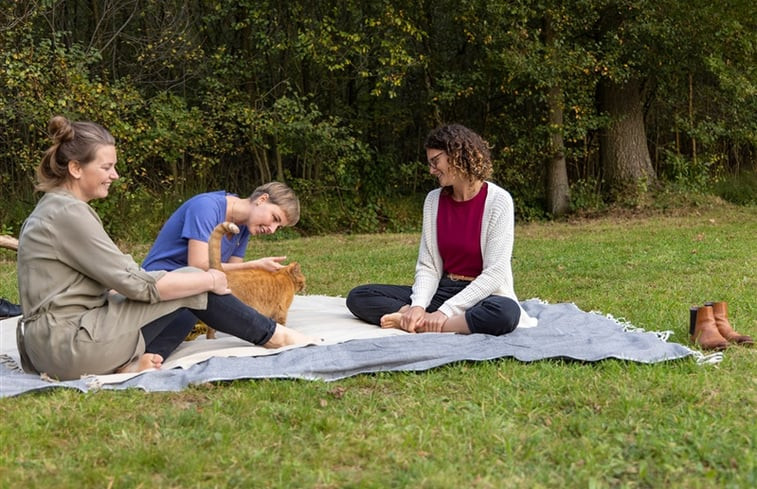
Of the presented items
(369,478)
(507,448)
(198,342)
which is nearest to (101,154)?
(198,342)

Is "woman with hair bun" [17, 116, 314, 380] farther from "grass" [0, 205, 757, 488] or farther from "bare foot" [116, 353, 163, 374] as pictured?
"grass" [0, 205, 757, 488]

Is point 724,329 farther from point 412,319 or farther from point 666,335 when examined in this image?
point 412,319

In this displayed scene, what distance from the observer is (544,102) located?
54.0 ft

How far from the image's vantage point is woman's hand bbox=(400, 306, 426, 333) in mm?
4910

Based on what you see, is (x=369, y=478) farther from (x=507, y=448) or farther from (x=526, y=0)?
(x=526, y=0)

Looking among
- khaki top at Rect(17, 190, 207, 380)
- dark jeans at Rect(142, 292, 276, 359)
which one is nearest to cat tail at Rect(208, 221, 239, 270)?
dark jeans at Rect(142, 292, 276, 359)

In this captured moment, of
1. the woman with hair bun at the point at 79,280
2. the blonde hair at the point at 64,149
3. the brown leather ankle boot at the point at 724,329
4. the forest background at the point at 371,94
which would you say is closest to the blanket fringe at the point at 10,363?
the woman with hair bun at the point at 79,280

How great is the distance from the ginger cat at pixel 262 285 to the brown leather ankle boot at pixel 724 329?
2.68 meters

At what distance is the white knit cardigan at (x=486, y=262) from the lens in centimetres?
489

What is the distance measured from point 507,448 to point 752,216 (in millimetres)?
14158

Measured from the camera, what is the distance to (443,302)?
5191 mm

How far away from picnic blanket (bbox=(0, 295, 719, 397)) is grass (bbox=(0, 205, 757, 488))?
89 mm

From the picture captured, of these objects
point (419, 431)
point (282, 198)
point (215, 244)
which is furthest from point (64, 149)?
point (419, 431)

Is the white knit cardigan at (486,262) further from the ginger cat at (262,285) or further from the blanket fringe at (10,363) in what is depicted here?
the blanket fringe at (10,363)
